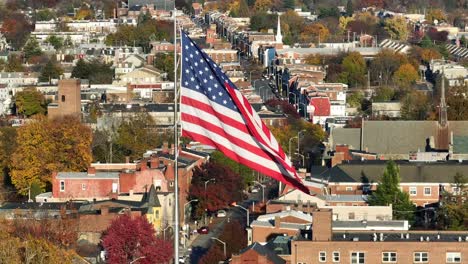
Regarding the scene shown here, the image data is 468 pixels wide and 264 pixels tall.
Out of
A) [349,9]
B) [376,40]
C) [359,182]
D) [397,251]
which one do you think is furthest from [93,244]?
[349,9]

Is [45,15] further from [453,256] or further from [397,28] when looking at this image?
[453,256]

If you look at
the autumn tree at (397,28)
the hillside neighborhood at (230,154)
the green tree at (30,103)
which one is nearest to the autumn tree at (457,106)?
the hillside neighborhood at (230,154)

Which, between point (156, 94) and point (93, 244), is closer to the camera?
point (93, 244)

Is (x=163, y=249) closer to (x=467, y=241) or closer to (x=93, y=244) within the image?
(x=93, y=244)

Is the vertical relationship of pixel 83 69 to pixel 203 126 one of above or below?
below

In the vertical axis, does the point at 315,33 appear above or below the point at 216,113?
below

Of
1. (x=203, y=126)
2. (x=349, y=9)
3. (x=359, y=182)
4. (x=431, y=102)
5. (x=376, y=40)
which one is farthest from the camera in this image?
(x=349, y=9)

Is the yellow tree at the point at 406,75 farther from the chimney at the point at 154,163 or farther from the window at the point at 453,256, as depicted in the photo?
the window at the point at 453,256

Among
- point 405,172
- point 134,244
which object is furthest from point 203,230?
point 134,244
